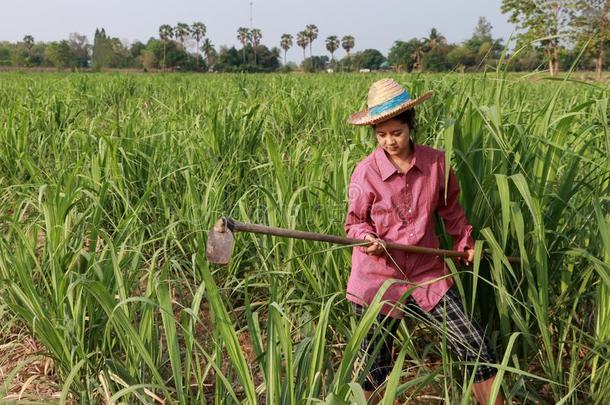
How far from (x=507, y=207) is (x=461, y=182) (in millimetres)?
337

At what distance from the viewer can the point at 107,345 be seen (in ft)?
5.46

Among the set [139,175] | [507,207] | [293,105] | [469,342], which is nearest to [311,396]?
[469,342]

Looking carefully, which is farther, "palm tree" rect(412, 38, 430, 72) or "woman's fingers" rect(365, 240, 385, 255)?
"palm tree" rect(412, 38, 430, 72)

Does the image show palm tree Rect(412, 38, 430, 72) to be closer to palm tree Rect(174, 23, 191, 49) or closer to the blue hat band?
the blue hat band

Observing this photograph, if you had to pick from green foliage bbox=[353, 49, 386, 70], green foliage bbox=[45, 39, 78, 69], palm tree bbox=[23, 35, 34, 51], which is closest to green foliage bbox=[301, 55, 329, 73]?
green foliage bbox=[353, 49, 386, 70]

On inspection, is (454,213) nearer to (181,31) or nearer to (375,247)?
(375,247)

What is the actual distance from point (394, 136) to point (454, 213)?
0.89 ft

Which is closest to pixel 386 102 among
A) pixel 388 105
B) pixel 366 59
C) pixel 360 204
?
pixel 388 105

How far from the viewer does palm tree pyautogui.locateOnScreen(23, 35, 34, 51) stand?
3005 inches

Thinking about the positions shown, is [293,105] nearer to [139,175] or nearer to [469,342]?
[139,175]

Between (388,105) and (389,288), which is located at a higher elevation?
(388,105)

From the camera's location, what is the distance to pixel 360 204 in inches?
64.2

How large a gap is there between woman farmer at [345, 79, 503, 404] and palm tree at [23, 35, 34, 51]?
84.6 m

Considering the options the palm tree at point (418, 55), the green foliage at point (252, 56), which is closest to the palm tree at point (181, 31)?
the green foliage at point (252, 56)
